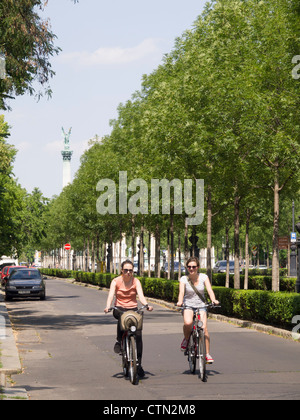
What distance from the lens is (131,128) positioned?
43688 millimetres

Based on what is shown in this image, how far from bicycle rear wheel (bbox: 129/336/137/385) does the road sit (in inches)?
6.7

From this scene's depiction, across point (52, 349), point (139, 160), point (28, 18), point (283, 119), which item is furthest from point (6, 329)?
point (139, 160)

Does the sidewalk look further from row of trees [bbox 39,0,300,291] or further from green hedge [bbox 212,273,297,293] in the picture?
green hedge [bbox 212,273,297,293]

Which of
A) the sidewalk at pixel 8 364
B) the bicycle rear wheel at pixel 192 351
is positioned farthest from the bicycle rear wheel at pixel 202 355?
the sidewalk at pixel 8 364

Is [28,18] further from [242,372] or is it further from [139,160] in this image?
[139,160]

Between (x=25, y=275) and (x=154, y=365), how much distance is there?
25821 millimetres

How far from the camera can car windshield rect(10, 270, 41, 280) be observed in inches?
1511

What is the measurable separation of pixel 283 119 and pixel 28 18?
Answer: 7.75m

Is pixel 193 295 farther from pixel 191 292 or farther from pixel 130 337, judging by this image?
pixel 130 337

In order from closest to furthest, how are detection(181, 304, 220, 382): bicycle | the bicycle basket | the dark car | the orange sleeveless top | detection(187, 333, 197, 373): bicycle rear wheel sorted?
detection(181, 304, 220, 382): bicycle
the bicycle basket
the orange sleeveless top
detection(187, 333, 197, 373): bicycle rear wheel
the dark car

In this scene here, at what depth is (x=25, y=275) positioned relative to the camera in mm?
38875

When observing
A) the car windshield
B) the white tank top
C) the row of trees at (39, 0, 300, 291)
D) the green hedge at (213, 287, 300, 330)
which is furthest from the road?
the car windshield

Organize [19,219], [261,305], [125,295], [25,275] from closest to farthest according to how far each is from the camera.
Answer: [125,295], [261,305], [25,275], [19,219]

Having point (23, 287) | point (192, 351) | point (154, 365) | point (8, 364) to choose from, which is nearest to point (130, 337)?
point (192, 351)
